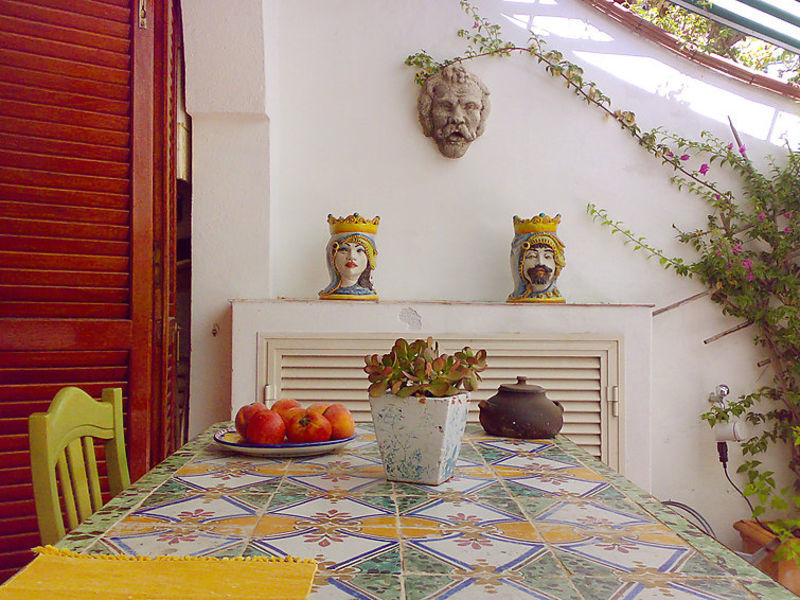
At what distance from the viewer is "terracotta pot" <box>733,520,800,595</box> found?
8.89ft

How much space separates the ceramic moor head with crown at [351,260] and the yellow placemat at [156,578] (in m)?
1.84

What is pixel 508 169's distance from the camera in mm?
3004

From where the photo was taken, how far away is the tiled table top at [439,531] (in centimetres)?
75

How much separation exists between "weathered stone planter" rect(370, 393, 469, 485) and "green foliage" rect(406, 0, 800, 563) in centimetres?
204

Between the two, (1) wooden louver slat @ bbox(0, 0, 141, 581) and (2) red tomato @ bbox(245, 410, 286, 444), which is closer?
(2) red tomato @ bbox(245, 410, 286, 444)

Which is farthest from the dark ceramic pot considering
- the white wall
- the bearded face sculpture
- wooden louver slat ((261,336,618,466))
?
the bearded face sculpture

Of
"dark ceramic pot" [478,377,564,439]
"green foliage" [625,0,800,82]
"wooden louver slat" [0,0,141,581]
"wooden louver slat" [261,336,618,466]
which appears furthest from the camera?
"green foliage" [625,0,800,82]

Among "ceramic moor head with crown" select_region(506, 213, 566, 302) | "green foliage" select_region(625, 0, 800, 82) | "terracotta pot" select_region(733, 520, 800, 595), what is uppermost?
"green foliage" select_region(625, 0, 800, 82)

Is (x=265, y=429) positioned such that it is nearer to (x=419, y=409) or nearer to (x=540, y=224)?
(x=419, y=409)

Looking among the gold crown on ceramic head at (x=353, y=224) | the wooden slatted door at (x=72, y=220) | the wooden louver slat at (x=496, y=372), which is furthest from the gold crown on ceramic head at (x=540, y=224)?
the wooden slatted door at (x=72, y=220)

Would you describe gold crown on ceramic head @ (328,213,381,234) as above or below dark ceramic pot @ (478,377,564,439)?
above

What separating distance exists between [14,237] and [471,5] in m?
2.06

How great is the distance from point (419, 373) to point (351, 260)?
145cm

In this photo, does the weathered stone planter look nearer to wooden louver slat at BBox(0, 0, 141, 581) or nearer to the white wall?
wooden louver slat at BBox(0, 0, 141, 581)
